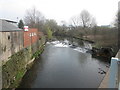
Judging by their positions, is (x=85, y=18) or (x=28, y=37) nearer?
(x=28, y=37)

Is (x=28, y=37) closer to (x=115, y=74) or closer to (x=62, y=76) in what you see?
(x=62, y=76)

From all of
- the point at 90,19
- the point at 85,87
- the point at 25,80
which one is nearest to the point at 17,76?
the point at 25,80

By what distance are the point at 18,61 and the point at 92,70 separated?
640 centimetres

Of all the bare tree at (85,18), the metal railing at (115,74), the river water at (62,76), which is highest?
Result: the bare tree at (85,18)

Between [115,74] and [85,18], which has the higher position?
[85,18]

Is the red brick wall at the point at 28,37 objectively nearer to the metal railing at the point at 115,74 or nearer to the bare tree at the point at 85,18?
the metal railing at the point at 115,74

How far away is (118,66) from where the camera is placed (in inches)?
64.6

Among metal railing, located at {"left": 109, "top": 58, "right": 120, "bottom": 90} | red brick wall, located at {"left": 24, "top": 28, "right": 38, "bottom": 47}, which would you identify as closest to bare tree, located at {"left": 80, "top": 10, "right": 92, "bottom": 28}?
red brick wall, located at {"left": 24, "top": 28, "right": 38, "bottom": 47}

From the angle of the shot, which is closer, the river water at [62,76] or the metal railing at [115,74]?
the metal railing at [115,74]

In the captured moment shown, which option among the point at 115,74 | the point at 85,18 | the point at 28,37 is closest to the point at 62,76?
the point at 28,37

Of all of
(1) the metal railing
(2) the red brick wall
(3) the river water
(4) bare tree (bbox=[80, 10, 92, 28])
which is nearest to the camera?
(1) the metal railing

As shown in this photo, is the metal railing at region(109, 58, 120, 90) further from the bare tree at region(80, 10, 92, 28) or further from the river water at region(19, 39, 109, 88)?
the bare tree at region(80, 10, 92, 28)

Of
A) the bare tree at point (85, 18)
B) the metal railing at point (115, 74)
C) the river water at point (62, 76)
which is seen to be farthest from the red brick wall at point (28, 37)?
the bare tree at point (85, 18)

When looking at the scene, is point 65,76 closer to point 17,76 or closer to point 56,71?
point 56,71
